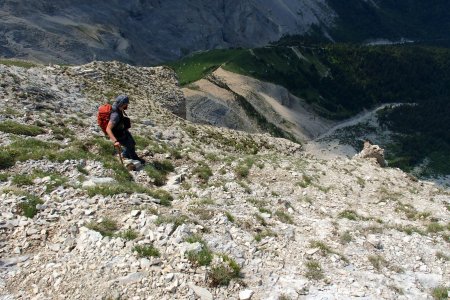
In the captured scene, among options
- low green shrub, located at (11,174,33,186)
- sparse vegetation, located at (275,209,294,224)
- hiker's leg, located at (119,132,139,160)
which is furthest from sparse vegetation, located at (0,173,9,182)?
sparse vegetation, located at (275,209,294,224)

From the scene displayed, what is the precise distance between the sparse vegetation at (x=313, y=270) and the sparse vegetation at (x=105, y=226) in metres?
6.61

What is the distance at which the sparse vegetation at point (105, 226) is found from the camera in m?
14.7

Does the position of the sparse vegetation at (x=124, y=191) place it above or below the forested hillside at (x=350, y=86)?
above

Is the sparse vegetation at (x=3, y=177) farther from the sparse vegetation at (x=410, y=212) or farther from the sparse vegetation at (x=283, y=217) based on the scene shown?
the sparse vegetation at (x=410, y=212)

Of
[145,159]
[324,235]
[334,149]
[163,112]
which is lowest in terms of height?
[334,149]

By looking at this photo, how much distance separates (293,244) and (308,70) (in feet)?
556

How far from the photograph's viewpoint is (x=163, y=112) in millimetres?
43000

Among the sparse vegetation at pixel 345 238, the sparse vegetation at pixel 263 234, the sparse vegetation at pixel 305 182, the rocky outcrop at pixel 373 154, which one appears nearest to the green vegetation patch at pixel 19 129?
the sparse vegetation at pixel 263 234

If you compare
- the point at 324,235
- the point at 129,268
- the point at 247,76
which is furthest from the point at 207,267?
the point at 247,76

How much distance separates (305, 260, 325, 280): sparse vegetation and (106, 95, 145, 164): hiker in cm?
1053

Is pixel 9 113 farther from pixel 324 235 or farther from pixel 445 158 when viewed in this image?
pixel 445 158

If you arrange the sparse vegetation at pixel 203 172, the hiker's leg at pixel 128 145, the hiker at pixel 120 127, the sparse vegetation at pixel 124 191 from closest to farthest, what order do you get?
the sparse vegetation at pixel 124 191, the hiker at pixel 120 127, the hiker's leg at pixel 128 145, the sparse vegetation at pixel 203 172

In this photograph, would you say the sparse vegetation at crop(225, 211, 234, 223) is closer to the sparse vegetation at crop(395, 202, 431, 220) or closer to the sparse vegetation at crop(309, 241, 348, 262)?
the sparse vegetation at crop(309, 241, 348, 262)

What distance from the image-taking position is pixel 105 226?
14984mm
